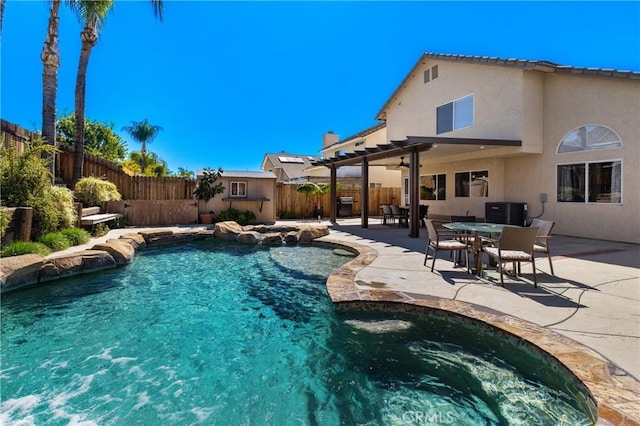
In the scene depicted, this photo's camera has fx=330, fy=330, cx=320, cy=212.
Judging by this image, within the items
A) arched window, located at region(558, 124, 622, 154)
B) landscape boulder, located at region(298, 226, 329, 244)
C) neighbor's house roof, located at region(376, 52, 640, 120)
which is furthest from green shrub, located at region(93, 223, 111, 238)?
arched window, located at region(558, 124, 622, 154)

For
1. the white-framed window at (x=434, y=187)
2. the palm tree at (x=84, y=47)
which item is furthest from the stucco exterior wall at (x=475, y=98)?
the palm tree at (x=84, y=47)

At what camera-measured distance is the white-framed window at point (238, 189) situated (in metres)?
15.8

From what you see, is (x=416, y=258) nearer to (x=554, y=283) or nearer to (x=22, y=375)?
(x=554, y=283)

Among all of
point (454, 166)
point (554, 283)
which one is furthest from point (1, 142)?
point (454, 166)

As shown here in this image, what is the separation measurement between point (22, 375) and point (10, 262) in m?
3.56

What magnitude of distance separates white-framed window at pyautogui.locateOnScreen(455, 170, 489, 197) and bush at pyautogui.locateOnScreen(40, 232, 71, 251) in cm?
1396

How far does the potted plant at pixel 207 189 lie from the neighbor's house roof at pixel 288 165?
13.1 m

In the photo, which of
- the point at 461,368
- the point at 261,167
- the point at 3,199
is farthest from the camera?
the point at 261,167

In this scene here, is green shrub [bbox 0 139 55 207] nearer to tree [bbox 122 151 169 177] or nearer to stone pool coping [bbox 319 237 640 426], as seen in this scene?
stone pool coping [bbox 319 237 640 426]

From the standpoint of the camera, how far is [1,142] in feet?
24.6

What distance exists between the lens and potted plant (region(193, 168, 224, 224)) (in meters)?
14.9

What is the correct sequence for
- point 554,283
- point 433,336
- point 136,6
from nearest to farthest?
point 433,336 < point 554,283 < point 136,6

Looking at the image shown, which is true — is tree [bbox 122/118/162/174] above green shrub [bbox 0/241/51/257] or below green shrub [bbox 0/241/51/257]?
above

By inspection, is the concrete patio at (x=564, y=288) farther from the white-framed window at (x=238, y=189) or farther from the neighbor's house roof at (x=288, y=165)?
the neighbor's house roof at (x=288, y=165)
